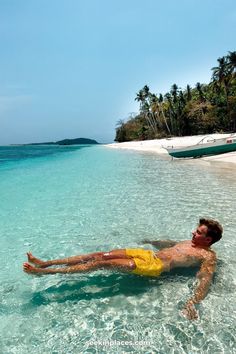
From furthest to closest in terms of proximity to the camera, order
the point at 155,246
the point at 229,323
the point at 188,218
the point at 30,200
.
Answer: the point at 30,200, the point at 188,218, the point at 155,246, the point at 229,323

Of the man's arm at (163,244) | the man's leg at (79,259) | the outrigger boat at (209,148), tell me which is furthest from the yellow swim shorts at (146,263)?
the outrigger boat at (209,148)

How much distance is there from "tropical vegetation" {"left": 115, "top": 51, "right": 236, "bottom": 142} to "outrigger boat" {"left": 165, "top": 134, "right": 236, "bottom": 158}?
23.3 m

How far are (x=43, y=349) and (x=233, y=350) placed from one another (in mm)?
1794

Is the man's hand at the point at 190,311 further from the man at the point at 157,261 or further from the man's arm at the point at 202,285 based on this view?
the man at the point at 157,261

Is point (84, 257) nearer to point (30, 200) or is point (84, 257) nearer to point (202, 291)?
point (202, 291)

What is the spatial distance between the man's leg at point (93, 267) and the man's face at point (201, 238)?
0.96 meters

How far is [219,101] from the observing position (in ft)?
154

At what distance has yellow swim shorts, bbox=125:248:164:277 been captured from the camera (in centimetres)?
374

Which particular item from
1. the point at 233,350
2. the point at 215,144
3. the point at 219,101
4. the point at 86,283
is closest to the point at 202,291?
the point at 233,350

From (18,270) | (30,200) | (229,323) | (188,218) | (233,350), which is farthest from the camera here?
(30,200)

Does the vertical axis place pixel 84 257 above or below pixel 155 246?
above

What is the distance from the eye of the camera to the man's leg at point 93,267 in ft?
12.2

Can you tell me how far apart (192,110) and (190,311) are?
50747 millimetres

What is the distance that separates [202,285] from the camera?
11.8ft
